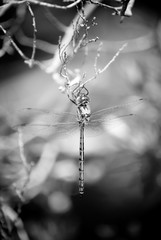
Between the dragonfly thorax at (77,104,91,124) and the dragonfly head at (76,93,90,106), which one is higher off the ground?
the dragonfly head at (76,93,90,106)

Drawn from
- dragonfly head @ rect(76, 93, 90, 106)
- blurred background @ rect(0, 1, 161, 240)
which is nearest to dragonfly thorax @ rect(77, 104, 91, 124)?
dragonfly head @ rect(76, 93, 90, 106)

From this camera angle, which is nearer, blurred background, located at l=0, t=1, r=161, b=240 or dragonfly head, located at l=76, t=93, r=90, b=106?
dragonfly head, located at l=76, t=93, r=90, b=106

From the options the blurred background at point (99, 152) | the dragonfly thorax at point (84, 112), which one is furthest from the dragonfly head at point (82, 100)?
the blurred background at point (99, 152)

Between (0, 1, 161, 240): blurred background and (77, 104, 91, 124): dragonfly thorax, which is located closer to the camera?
(77, 104, 91, 124): dragonfly thorax

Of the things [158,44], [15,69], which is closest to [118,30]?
[158,44]

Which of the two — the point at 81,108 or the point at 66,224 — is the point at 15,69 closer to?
the point at 66,224

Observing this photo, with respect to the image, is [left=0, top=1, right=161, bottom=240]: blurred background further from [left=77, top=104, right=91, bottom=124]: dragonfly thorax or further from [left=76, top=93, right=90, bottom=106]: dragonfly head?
[left=76, top=93, right=90, bottom=106]: dragonfly head

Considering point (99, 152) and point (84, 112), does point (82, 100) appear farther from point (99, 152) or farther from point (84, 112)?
point (99, 152)

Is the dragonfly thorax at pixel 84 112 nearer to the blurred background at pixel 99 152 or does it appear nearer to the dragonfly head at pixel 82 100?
the dragonfly head at pixel 82 100
